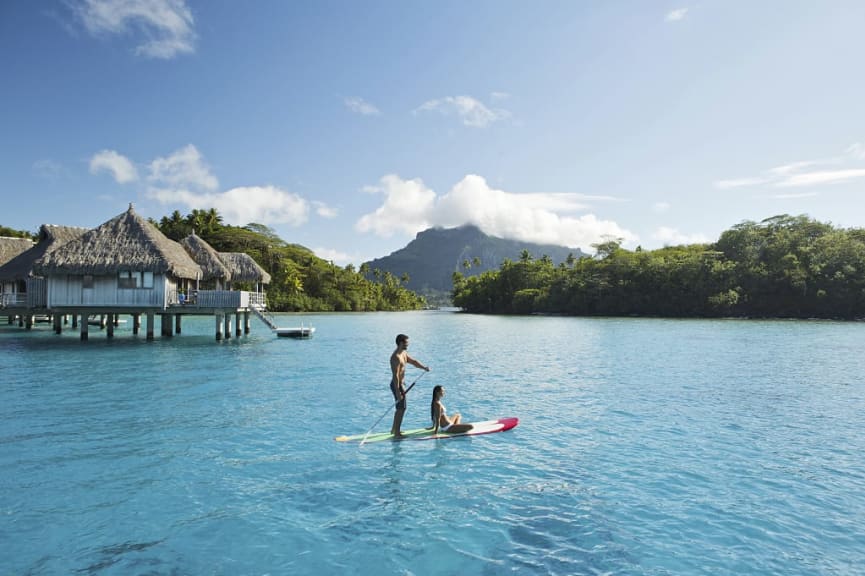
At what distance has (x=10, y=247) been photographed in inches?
1582

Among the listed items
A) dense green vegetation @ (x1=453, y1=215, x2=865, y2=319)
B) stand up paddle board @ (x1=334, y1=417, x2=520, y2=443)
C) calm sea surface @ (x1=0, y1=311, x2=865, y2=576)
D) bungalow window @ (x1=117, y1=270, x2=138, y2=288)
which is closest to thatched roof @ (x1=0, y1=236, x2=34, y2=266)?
bungalow window @ (x1=117, y1=270, x2=138, y2=288)

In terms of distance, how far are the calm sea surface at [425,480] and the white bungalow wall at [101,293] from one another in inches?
446

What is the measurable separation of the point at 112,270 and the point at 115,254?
3.54 ft

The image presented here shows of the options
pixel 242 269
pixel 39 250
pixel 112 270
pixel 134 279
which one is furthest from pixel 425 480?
pixel 39 250

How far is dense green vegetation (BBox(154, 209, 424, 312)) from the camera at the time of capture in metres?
86.5

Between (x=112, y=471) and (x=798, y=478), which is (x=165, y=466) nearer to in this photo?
(x=112, y=471)

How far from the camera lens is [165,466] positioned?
9.68 meters

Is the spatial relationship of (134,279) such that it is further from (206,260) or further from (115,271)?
(206,260)

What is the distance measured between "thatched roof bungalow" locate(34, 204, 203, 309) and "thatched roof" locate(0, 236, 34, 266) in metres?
13.2

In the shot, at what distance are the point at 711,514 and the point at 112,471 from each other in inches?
396

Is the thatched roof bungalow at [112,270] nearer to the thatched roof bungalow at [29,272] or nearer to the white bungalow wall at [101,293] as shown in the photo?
the white bungalow wall at [101,293]

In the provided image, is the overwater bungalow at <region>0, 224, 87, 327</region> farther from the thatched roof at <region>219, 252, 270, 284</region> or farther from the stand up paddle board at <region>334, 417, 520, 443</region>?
the stand up paddle board at <region>334, 417, 520, 443</region>

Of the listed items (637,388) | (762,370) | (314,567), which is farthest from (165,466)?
(762,370)

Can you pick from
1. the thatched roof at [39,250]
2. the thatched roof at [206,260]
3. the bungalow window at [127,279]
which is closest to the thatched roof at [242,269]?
the thatched roof at [206,260]
